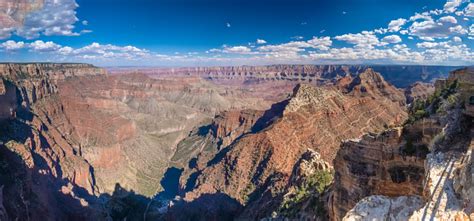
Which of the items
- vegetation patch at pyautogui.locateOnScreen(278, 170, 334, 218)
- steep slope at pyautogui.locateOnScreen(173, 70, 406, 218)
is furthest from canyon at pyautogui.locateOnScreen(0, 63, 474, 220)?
steep slope at pyautogui.locateOnScreen(173, 70, 406, 218)

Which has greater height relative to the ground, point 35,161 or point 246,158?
point 246,158

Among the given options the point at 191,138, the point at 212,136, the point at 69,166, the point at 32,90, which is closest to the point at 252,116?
the point at 212,136

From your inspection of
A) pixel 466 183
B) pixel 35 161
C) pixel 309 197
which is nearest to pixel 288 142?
pixel 309 197

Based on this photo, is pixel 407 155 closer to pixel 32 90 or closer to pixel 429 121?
pixel 429 121

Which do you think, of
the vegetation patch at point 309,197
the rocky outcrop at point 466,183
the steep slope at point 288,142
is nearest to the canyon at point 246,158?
the rocky outcrop at point 466,183

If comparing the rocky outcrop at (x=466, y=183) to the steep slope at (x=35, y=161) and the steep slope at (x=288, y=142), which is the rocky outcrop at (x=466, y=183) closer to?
the steep slope at (x=288, y=142)

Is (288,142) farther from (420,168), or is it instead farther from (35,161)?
(420,168)

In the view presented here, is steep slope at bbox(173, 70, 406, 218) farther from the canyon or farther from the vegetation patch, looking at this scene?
the vegetation patch
